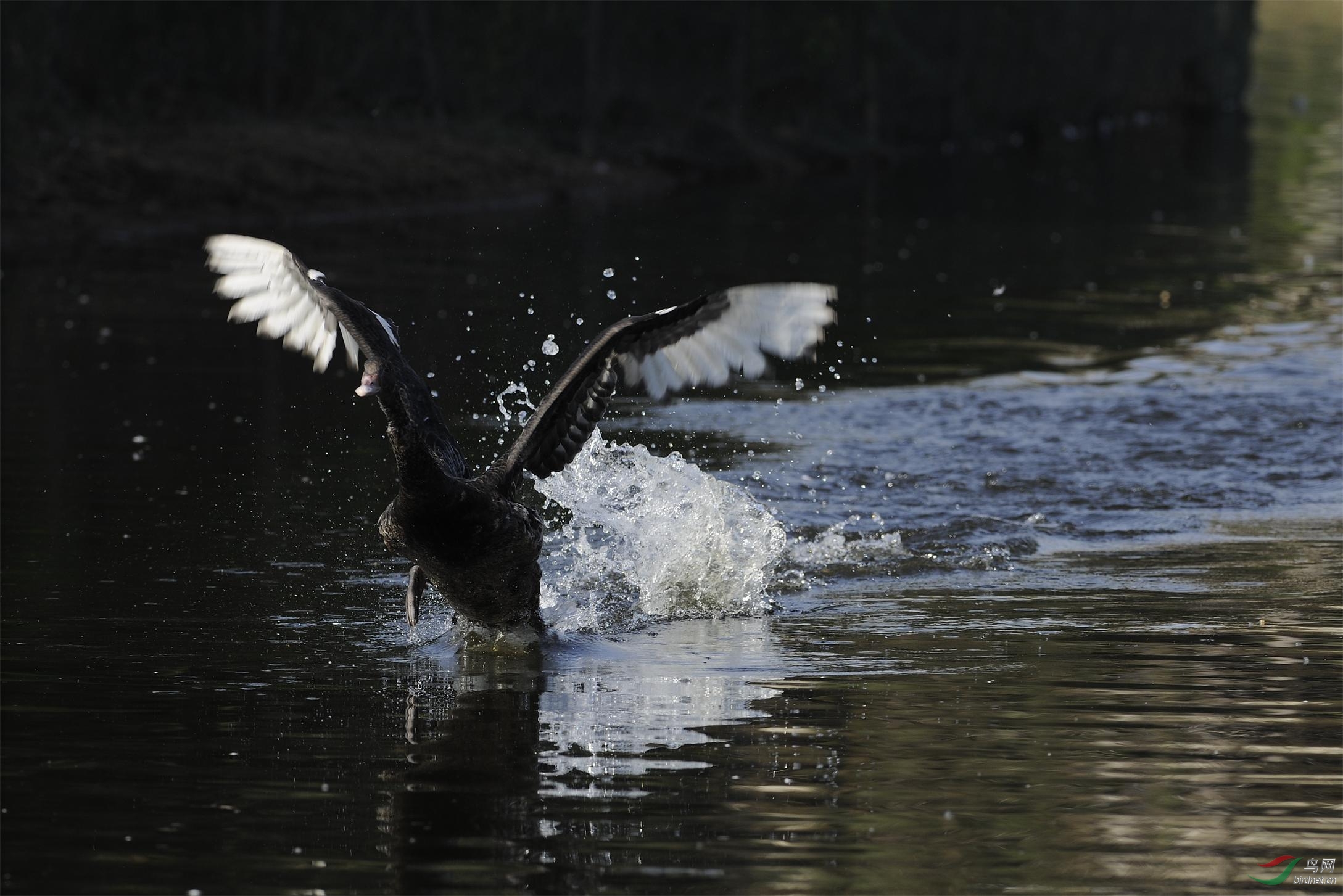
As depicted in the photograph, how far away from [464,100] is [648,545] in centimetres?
2976

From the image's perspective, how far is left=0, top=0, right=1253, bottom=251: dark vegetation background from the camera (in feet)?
87.1

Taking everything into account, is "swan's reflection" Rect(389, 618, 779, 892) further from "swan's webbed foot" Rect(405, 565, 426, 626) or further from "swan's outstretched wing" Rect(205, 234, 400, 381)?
"swan's outstretched wing" Rect(205, 234, 400, 381)

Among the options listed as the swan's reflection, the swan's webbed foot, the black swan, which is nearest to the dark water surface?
the swan's reflection

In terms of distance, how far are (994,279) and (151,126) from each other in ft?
46.0

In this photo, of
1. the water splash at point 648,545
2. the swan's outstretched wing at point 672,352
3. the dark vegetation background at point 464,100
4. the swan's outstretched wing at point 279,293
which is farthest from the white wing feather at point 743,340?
the dark vegetation background at point 464,100

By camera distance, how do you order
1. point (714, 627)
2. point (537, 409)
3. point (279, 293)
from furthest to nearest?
point (714, 627), point (279, 293), point (537, 409)

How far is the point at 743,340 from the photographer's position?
7926mm

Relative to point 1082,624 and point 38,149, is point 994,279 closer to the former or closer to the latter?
point 38,149

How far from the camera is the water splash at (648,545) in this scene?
9.35m

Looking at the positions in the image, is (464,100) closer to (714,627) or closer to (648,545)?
(648,545)

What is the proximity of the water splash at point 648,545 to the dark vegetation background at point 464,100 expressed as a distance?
14.9 metres

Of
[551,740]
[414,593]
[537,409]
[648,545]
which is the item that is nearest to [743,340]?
[537,409]

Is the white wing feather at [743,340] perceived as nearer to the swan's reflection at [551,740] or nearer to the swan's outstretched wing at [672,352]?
the swan's outstretched wing at [672,352]

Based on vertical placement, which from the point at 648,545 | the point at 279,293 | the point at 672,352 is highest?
the point at 279,293
